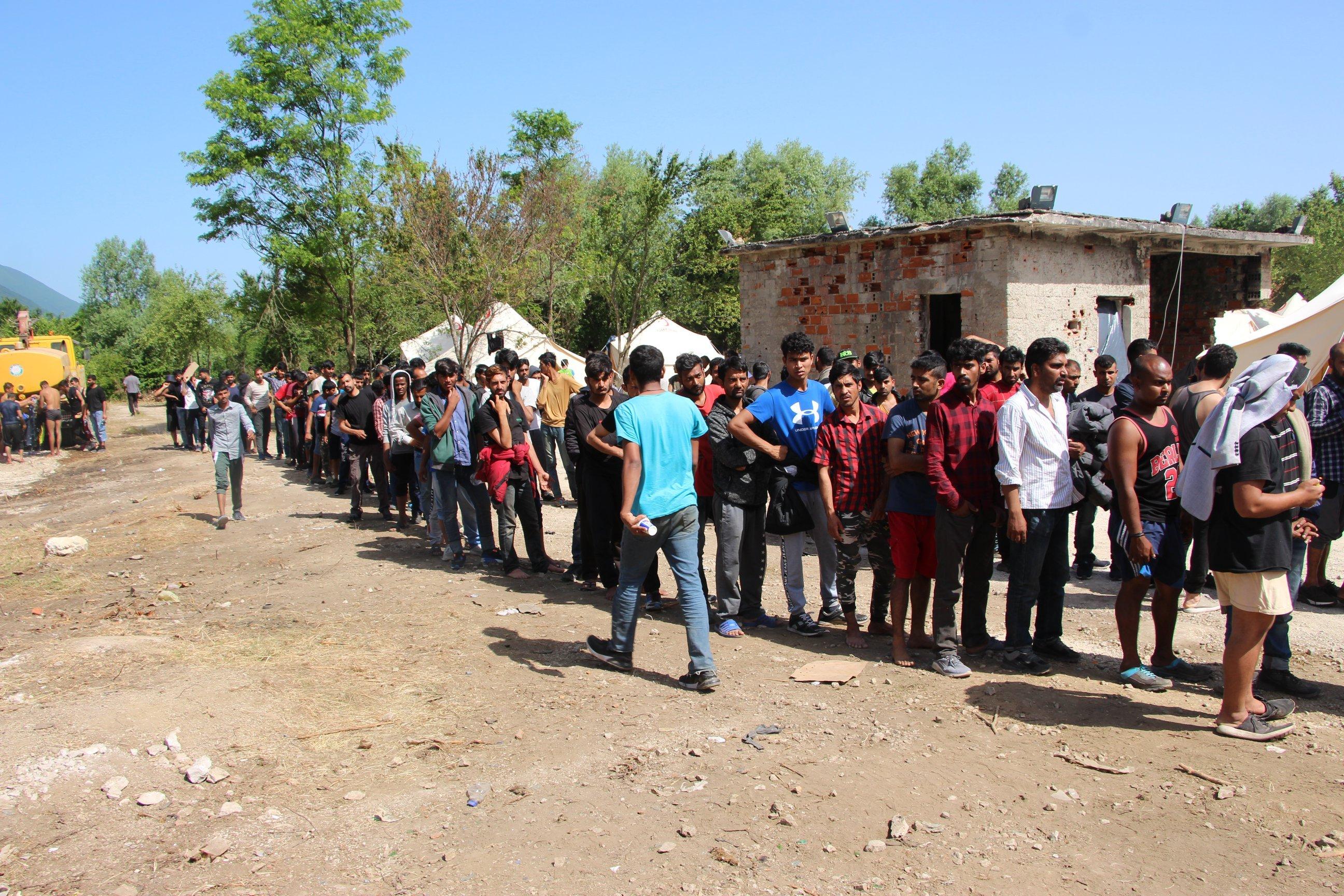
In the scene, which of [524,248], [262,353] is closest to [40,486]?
[524,248]

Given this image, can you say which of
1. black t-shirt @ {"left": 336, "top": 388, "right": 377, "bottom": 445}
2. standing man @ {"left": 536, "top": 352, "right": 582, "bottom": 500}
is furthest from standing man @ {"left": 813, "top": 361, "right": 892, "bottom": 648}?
black t-shirt @ {"left": 336, "top": 388, "right": 377, "bottom": 445}

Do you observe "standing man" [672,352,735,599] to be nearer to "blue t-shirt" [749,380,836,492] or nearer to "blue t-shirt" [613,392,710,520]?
"blue t-shirt" [749,380,836,492]

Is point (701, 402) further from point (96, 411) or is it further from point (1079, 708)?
point (96, 411)

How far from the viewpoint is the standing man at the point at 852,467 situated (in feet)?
19.5

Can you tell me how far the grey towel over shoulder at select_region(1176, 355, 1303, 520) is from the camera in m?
4.27

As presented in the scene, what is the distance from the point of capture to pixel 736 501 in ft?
21.1

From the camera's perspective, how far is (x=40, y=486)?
17.3 m

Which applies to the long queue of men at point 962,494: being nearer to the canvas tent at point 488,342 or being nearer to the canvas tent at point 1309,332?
the canvas tent at point 1309,332

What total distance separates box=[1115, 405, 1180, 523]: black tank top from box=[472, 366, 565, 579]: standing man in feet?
14.5

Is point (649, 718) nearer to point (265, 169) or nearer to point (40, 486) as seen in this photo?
point (40, 486)

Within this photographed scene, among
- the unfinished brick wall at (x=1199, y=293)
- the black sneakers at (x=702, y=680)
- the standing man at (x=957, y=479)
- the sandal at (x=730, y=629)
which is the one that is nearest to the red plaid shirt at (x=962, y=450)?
the standing man at (x=957, y=479)

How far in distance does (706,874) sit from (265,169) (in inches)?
1077

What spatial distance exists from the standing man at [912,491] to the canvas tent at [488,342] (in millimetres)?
20939

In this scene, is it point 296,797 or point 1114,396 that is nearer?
point 296,797
